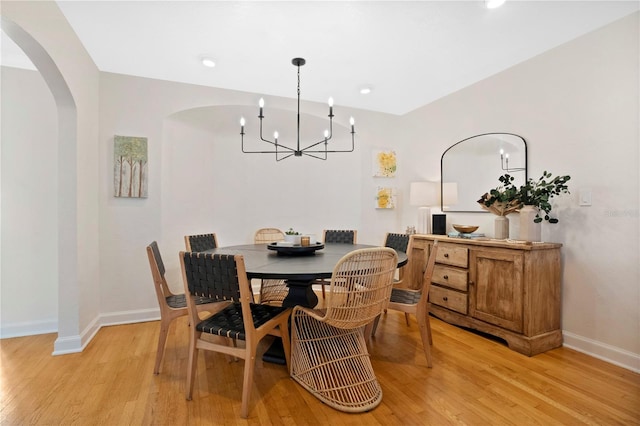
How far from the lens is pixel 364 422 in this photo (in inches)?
Result: 60.3

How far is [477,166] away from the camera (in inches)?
125

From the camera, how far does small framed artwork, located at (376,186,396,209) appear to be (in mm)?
4152

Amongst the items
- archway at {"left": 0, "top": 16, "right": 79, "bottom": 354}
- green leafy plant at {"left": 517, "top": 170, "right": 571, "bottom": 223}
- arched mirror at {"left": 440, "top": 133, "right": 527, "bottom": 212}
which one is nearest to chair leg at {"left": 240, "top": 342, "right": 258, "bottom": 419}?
archway at {"left": 0, "top": 16, "right": 79, "bottom": 354}

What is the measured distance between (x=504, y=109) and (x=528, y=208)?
3.56 feet

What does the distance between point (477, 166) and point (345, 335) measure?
2.30 m

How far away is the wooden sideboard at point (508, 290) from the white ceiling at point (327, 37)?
5.34 ft

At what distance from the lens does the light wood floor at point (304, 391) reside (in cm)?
157

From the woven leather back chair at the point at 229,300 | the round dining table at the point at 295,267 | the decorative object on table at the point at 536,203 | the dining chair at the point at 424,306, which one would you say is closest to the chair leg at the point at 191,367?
the woven leather back chair at the point at 229,300

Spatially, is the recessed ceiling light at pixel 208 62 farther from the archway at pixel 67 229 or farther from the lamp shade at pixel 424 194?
the lamp shade at pixel 424 194

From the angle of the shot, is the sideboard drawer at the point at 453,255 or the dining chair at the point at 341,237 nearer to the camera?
the sideboard drawer at the point at 453,255

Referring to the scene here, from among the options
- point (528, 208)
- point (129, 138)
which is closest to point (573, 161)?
point (528, 208)

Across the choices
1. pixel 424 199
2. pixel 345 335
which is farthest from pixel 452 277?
pixel 345 335

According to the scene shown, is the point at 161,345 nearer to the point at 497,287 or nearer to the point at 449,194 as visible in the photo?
the point at 497,287

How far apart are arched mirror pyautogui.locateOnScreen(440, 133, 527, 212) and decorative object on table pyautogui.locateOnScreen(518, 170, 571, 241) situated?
1.09ft
